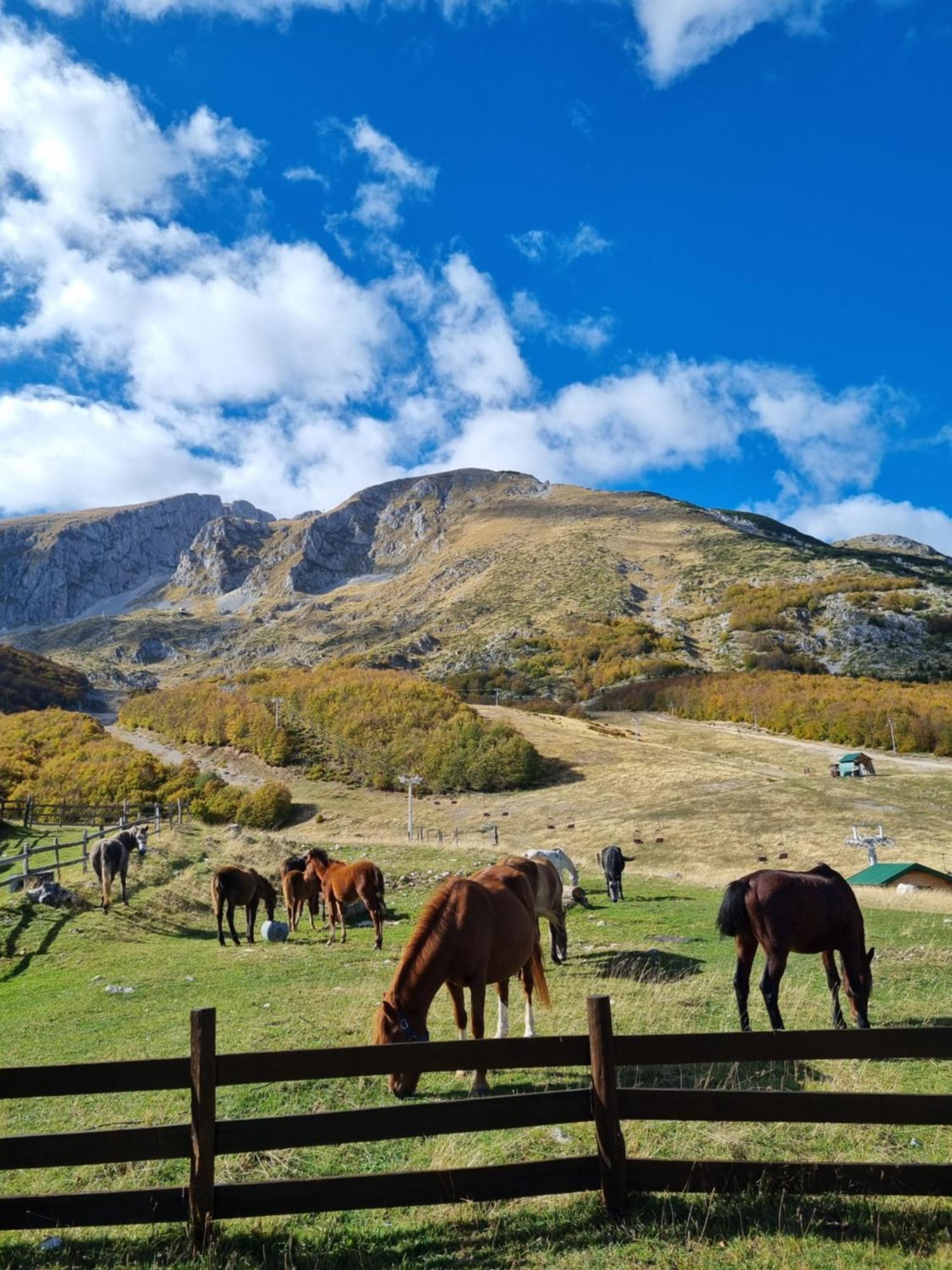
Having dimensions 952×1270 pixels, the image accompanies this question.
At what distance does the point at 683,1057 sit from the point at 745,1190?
108 centimetres

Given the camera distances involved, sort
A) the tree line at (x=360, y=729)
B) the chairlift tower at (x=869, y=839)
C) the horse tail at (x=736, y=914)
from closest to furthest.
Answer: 1. the horse tail at (x=736, y=914)
2. the chairlift tower at (x=869, y=839)
3. the tree line at (x=360, y=729)

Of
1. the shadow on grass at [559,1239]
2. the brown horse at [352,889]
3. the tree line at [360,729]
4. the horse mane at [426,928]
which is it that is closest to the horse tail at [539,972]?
the horse mane at [426,928]

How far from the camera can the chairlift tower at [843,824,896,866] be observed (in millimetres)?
35594

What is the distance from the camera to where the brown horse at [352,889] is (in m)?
17.7

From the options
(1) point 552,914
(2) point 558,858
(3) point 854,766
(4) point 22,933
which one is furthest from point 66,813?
(3) point 854,766

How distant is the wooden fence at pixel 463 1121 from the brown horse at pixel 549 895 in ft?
24.7

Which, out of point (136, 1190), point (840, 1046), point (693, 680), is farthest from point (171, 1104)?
point (693, 680)

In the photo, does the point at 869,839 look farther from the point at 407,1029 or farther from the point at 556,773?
the point at 407,1029

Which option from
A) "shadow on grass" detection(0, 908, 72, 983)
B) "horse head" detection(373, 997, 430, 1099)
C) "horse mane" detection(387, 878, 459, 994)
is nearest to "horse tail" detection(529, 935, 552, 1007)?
"horse mane" detection(387, 878, 459, 994)

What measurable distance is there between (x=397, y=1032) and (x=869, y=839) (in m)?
35.3

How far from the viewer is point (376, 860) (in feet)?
115

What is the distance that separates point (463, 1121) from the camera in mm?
5234

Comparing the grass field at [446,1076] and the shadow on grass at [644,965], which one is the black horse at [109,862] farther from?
the shadow on grass at [644,965]

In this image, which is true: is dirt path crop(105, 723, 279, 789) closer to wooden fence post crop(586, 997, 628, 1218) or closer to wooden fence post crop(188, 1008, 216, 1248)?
wooden fence post crop(188, 1008, 216, 1248)
